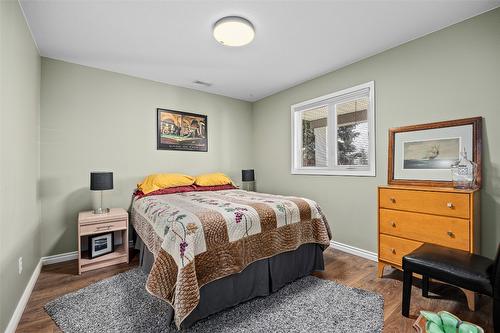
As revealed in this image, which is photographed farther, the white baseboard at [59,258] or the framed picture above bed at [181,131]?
the framed picture above bed at [181,131]

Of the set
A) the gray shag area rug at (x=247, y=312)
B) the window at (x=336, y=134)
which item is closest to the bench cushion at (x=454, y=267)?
the gray shag area rug at (x=247, y=312)

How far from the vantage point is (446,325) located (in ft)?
3.20

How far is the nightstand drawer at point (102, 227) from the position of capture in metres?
2.60

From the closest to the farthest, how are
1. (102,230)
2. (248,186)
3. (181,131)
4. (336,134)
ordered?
(102,230)
(336,134)
(181,131)
(248,186)

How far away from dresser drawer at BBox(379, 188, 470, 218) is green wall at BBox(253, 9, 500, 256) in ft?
1.41

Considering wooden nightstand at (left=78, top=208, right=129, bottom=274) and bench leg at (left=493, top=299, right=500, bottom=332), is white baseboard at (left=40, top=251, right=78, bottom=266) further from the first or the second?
bench leg at (left=493, top=299, right=500, bottom=332)

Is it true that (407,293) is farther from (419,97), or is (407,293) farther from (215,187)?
(215,187)

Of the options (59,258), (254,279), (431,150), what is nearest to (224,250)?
(254,279)

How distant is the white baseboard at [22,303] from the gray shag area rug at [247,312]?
175 millimetres

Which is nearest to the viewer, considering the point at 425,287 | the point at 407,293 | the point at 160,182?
the point at 407,293

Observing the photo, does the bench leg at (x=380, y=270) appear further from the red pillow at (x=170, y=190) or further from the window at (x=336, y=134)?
the red pillow at (x=170, y=190)

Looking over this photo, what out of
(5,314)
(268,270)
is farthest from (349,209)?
(5,314)

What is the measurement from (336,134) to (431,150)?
123 cm

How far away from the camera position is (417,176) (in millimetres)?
2502
